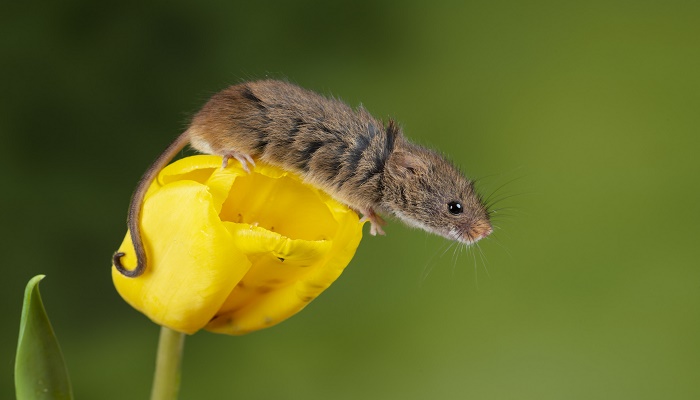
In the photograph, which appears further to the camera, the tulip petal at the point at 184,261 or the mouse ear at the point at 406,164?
the mouse ear at the point at 406,164

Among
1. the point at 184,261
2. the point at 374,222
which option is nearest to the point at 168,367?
the point at 184,261

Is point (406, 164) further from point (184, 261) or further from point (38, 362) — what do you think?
point (38, 362)

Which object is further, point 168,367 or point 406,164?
point 406,164

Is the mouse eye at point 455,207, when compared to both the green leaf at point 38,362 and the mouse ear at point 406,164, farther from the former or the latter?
the green leaf at point 38,362

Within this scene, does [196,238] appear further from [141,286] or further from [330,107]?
[330,107]

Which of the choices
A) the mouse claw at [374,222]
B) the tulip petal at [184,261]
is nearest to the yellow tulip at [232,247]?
the tulip petal at [184,261]

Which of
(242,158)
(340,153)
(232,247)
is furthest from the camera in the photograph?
(340,153)

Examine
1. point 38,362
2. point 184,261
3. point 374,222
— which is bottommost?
point 38,362
